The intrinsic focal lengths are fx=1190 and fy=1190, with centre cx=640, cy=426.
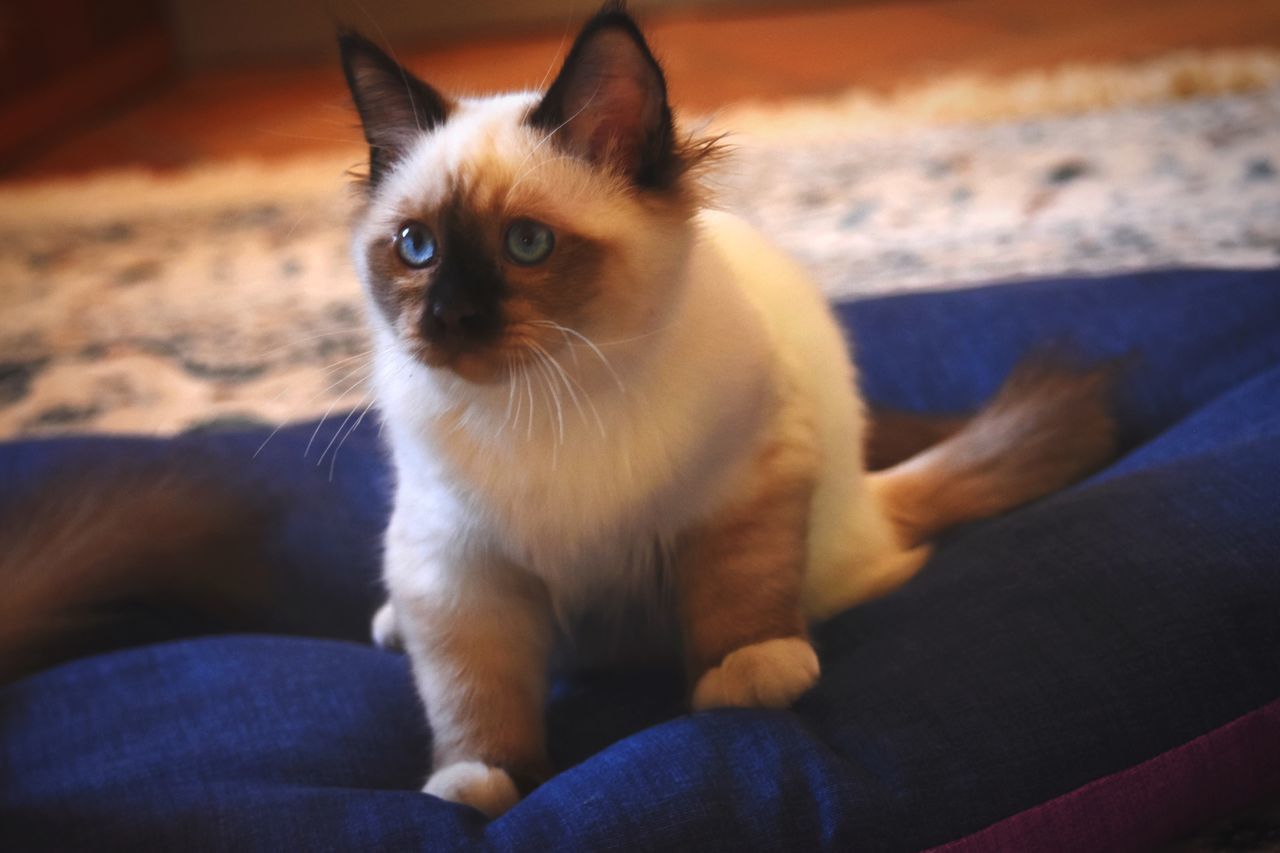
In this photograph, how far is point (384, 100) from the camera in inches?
37.1

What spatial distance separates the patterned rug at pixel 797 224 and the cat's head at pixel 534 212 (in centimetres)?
71

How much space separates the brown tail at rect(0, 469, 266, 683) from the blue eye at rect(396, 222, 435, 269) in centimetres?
48

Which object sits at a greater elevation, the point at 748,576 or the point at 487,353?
the point at 487,353

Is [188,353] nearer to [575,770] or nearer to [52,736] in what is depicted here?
[52,736]

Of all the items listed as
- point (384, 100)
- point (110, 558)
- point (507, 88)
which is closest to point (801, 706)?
point (384, 100)

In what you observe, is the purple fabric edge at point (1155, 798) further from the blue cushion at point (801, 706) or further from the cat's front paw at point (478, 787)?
the cat's front paw at point (478, 787)

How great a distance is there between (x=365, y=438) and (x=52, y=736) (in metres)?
0.55

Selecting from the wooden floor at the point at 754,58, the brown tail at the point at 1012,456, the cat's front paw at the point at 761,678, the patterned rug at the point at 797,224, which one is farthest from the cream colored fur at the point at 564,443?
the wooden floor at the point at 754,58

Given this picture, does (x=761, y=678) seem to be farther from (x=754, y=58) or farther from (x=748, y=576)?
(x=754, y=58)

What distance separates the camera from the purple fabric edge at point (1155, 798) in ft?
2.67

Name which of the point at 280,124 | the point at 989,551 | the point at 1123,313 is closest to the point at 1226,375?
the point at 1123,313

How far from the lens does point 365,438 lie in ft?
4.85

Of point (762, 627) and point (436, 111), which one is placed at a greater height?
point (436, 111)

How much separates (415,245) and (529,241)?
0.09 metres
